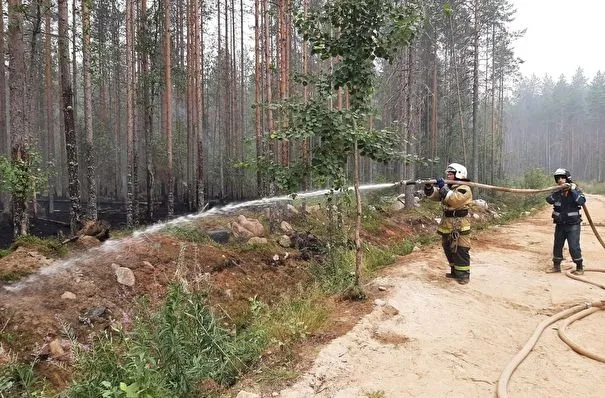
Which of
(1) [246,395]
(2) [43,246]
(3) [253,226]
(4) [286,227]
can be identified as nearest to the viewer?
(1) [246,395]

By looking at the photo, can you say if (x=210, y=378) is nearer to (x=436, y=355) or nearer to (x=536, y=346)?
(x=436, y=355)

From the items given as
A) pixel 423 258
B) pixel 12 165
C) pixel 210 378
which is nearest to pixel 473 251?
pixel 423 258

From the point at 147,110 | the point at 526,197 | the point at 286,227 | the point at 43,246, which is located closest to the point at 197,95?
the point at 147,110

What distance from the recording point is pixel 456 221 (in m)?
6.39

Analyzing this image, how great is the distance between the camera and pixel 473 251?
30.3ft

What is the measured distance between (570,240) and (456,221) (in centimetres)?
263

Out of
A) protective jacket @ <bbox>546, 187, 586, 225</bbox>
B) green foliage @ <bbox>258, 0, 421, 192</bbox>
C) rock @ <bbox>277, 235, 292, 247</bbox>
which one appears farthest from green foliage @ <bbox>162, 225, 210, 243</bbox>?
protective jacket @ <bbox>546, 187, 586, 225</bbox>

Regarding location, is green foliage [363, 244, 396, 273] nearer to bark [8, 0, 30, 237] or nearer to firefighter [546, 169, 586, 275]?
firefighter [546, 169, 586, 275]

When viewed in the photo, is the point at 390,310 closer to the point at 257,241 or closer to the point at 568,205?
the point at 568,205

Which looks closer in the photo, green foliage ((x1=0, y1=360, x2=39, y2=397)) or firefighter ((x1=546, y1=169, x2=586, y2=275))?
green foliage ((x1=0, y1=360, x2=39, y2=397))

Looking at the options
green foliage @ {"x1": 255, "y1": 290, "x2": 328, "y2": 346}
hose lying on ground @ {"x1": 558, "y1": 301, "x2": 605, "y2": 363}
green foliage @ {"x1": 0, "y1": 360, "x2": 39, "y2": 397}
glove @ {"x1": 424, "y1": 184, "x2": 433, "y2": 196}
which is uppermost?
glove @ {"x1": 424, "y1": 184, "x2": 433, "y2": 196}

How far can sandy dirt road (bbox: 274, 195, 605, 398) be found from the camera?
11.6ft

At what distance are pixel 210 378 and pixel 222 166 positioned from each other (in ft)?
71.6

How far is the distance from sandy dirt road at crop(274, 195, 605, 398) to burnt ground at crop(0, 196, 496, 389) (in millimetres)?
338
